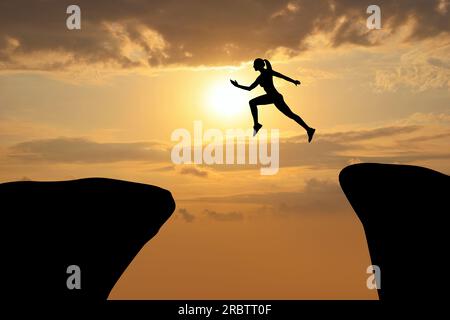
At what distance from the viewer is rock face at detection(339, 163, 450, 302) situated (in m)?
16.8

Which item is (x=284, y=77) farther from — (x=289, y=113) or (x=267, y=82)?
(x=289, y=113)

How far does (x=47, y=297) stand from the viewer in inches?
667

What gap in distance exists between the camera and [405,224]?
17125 millimetres

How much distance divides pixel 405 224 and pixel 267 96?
5.27m

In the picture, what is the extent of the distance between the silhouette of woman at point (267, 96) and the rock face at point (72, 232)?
141 inches

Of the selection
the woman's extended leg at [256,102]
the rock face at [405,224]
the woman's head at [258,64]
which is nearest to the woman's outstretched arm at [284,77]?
the woman's head at [258,64]

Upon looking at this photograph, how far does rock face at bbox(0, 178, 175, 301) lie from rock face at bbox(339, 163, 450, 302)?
544 cm

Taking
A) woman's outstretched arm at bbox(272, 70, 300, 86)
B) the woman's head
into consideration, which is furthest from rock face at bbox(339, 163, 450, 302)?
the woman's head

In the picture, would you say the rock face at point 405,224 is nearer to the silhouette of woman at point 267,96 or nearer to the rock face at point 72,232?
the silhouette of woman at point 267,96

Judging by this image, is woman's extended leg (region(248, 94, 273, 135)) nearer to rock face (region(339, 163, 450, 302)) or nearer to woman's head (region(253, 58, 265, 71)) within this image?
woman's head (region(253, 58, 265, 71))

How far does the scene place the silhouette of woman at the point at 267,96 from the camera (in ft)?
61.9

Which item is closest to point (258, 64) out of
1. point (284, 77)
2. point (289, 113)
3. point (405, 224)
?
point (284, 77)

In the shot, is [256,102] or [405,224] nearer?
[405,224]
